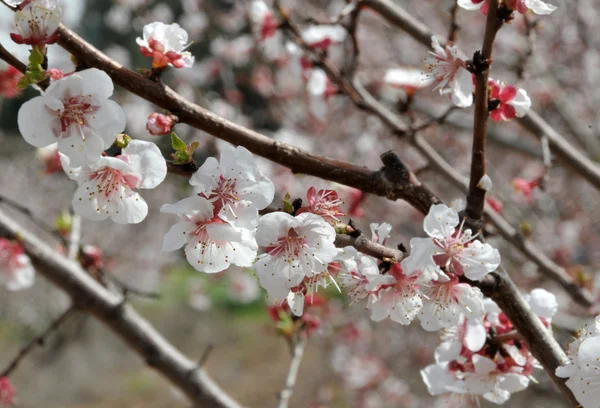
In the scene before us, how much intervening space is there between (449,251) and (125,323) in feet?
4.42

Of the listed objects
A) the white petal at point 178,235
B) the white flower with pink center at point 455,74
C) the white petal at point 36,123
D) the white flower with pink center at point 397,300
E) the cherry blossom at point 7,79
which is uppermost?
the white flower with pink center at point 455,74

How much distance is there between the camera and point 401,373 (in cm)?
611

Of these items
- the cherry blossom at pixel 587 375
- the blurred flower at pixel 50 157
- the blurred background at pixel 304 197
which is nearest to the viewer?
the cherry blossom at pixel 587 375

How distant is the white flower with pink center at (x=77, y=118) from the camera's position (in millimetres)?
908

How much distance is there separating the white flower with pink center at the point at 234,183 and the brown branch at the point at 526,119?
1.13 meters

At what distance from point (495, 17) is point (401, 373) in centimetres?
568

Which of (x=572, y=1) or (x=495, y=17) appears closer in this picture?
(x=495, y=17)

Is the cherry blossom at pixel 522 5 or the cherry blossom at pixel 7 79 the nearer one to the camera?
the cherry blossom at pixel 522 5

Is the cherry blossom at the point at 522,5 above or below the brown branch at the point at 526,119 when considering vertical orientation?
above

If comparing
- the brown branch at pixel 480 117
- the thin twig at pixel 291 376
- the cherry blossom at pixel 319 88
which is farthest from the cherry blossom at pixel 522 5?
the thin twig at pixel 291 376

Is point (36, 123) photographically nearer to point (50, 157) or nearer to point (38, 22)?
point (38, 22)

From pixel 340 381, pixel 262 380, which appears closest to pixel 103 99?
pixel 340 381

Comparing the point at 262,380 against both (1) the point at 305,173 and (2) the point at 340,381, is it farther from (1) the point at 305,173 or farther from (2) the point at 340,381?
(1) the point at 305,173

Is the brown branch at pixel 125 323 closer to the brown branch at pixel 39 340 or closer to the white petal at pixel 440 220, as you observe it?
the brown branch at pixel 39 340
